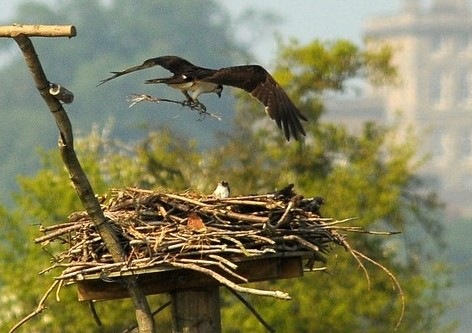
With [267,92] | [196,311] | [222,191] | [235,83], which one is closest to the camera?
[196,311]

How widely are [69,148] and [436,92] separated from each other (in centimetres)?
15294

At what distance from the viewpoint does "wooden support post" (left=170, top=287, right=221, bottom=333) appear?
837 cm

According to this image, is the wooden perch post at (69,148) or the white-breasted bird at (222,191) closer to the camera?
the wooden perch post at (69,148)

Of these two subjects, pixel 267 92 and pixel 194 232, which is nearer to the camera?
pixel 194 232

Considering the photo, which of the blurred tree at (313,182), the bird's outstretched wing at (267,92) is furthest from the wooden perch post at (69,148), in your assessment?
the blurred tree at (313,182)

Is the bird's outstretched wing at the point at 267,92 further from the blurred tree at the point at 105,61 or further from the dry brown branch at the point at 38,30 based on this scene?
the blurred tree at the point at 105,61

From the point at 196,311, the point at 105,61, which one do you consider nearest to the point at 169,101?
the point at 196,311

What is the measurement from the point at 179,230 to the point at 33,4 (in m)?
145

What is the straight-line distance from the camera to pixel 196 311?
331 inches

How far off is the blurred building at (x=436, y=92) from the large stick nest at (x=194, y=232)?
434 feet

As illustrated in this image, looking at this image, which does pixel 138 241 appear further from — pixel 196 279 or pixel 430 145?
pixel 430 145

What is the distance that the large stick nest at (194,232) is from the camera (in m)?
8.27

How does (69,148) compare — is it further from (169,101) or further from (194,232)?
(194,232)

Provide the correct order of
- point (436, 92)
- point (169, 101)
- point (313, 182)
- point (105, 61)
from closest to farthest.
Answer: point (169, 101) < point (313, 182) < point (105, 61) < point (436, 92)
